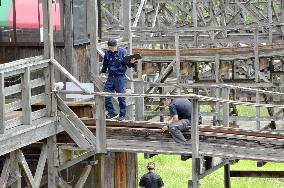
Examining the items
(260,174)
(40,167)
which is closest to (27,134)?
(40,167)

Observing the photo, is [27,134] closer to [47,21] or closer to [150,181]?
[47,21]

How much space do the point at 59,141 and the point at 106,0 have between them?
65.0ft

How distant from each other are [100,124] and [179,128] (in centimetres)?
131

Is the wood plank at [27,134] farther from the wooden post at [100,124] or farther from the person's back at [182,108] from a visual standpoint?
the person's back at [182,108]

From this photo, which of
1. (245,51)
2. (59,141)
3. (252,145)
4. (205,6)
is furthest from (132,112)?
(205,6)

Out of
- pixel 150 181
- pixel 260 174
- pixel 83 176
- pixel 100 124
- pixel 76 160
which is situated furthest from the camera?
pixel 260 174

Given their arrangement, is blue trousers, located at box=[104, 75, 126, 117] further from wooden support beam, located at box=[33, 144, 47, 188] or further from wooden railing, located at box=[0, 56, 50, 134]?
wooden support beam, located at box=[33, 144, 47, 188]

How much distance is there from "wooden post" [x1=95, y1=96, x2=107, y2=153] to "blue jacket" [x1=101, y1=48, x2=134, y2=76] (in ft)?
3.97

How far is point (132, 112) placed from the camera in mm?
16422

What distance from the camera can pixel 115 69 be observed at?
14500mm

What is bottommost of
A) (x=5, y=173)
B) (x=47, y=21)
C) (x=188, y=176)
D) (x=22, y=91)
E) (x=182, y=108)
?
(x=188, y=176)

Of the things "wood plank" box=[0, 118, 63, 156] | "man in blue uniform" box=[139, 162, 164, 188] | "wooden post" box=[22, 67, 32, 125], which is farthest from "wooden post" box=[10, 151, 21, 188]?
"man in blue uniform" box=[139, 162, 164, 188]

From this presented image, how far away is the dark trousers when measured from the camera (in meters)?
13.1

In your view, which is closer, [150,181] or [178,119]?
[178,119]
